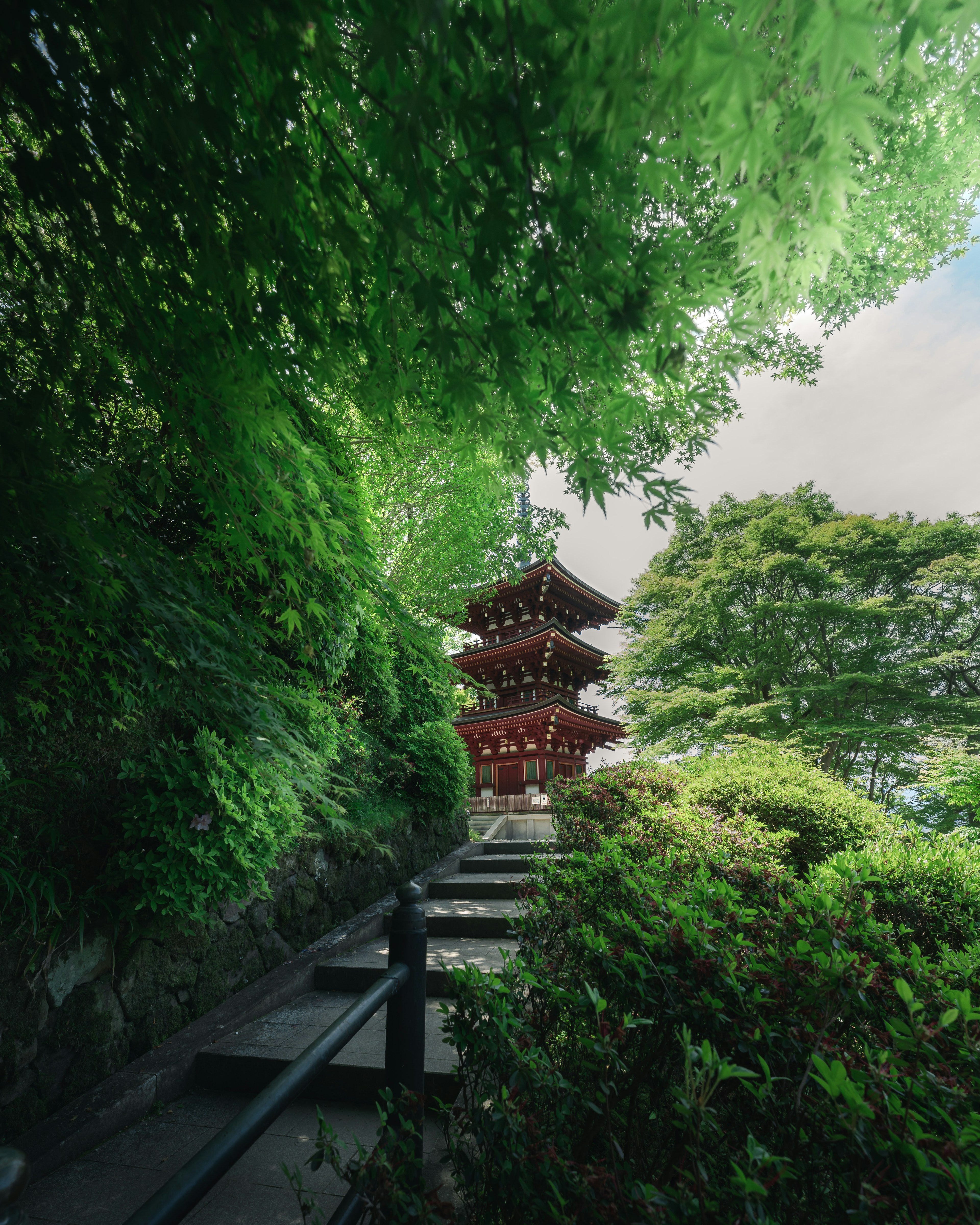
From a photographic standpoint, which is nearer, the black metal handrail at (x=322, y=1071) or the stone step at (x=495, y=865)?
the black metal handrail at (x=322, y=1071)

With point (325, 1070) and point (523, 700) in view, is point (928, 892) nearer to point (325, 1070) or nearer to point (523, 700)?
point (325, 1070)

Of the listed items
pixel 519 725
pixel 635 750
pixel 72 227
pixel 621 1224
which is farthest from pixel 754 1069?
pixel 519 725

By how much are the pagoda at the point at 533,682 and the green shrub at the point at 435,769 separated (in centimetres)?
1308

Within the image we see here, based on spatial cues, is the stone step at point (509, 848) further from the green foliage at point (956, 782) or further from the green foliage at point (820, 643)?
the green foliage at point (820, 643)

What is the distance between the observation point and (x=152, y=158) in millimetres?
1313

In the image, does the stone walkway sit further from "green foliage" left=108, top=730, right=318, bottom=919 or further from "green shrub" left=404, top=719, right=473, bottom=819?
"green shrub" left=404, top=719, right=473, bottom=819

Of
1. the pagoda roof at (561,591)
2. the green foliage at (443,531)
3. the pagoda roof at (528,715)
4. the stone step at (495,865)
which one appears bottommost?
the stone step at (495,865)

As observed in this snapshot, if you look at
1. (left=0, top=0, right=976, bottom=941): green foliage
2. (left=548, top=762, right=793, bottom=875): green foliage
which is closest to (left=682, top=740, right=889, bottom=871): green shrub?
(left=548, top=762, right=793, bottom=875): green foliage

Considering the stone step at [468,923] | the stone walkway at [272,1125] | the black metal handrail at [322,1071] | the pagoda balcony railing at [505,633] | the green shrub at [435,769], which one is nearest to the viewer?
the black metal handrail at [322,1071]

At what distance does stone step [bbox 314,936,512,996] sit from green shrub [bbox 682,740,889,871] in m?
2.46

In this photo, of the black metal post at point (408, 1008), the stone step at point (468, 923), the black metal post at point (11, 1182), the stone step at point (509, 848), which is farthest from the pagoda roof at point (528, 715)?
the black metal post at point (11, 1182)

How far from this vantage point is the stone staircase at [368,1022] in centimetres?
269

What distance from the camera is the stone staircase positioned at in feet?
8.82

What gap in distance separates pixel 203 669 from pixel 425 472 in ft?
21.3
